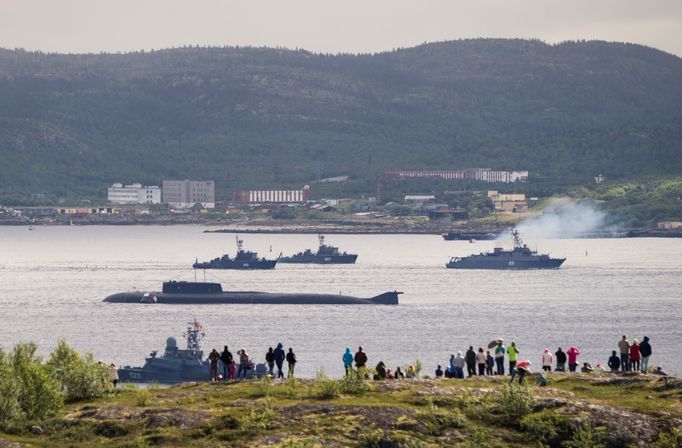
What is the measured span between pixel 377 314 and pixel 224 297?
63.3 feet

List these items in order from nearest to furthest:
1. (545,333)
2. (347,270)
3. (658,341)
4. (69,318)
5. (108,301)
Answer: (658,341) → (545,333) → (69,318) → (108,301) → (347,270)

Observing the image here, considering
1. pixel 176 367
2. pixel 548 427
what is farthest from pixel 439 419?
pixel 176 367

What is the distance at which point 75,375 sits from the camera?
42469 mm

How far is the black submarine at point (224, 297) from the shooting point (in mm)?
134875

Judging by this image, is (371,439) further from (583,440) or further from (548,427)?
(583,440)

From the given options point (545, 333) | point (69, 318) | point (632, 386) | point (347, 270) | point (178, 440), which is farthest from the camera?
point (347, 270)

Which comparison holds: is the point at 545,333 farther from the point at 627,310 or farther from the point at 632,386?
the point at 632,386

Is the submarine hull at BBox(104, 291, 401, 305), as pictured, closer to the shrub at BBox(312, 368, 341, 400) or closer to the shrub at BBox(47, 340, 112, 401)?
the shrub at BBox(47, 340, 112, 401)

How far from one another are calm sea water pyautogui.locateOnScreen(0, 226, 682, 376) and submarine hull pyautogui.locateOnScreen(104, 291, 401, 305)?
1.83 metres

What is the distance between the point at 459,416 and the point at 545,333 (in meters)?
67.9

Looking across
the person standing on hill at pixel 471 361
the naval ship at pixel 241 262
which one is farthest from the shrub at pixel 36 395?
the naval ship at pixel 241 262

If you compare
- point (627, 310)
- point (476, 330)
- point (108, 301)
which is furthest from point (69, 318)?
point (627, 310)

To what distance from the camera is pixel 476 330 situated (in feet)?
355

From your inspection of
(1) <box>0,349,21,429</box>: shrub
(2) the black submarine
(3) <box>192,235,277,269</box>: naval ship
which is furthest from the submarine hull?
(1) <box>0,349,21,429</box>: shrub
